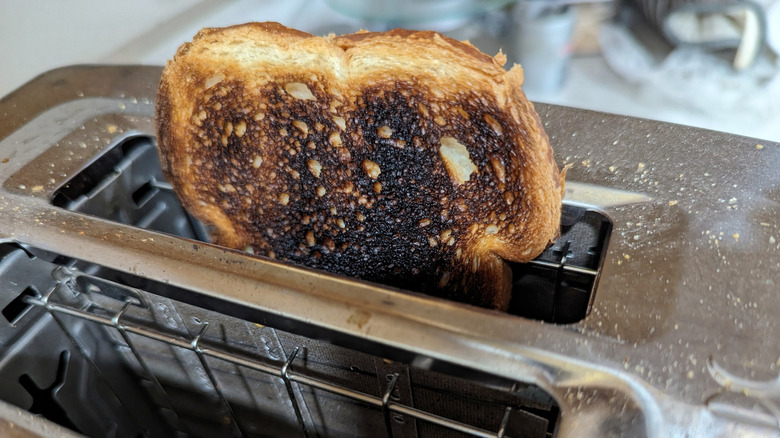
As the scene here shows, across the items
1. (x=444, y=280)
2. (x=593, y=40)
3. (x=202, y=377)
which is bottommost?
(x=202, y=377)

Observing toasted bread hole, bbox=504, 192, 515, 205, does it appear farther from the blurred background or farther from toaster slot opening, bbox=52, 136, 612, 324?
the blurred background

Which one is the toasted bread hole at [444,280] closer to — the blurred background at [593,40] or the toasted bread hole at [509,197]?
the toasted bread hole at [509,197]

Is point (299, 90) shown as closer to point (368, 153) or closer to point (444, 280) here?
point (368, 153)

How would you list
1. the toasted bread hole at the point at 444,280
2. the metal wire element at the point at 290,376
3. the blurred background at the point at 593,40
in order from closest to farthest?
the metal wire element at the point at 290,376
the toasted bread hole at the point at 444,280
the blurred background at the point at 593,40

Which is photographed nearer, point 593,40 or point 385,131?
point 385,131

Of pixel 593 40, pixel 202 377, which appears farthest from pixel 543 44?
pixel 202 377

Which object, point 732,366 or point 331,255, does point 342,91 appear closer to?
point 331,255

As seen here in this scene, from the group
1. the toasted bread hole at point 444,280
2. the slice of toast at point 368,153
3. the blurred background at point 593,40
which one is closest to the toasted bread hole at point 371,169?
the slice of toast at point 368,153

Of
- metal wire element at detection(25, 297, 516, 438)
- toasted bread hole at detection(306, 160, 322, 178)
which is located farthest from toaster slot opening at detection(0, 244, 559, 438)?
toasted bread hole at detection(306, 160, 322, 178)
